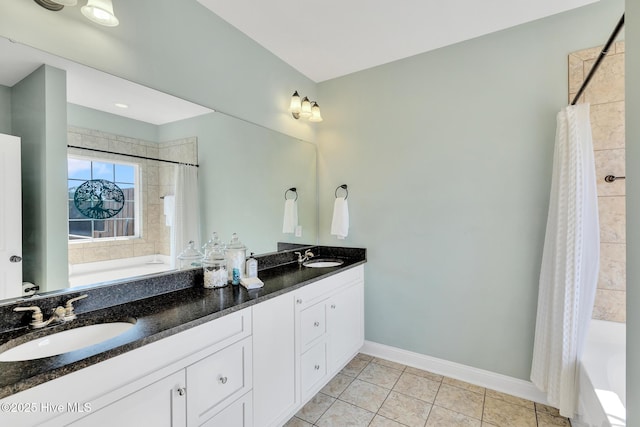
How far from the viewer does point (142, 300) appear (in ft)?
4.79

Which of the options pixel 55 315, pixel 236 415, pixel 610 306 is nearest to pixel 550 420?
pixel 610 306

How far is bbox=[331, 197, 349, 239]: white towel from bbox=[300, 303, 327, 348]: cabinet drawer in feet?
2.63

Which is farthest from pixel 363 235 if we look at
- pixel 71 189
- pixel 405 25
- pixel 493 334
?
pixel 71 189

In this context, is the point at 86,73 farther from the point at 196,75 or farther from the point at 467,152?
the point at 467,152

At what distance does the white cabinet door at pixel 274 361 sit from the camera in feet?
4.95

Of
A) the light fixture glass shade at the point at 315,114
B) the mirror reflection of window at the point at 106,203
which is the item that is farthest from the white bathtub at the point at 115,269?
the light fixture glass shade at the point at 315,114

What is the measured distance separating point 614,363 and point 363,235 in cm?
178

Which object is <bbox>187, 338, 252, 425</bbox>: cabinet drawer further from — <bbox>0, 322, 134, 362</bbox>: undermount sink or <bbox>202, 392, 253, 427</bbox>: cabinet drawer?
<bbox>0, 322, 134, 362</bbox>: undermount sink

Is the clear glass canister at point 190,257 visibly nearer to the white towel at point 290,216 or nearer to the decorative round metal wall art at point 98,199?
the decorative round metal wall art at point 98,199

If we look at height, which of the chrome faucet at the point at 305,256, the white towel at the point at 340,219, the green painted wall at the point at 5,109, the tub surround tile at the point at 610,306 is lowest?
the tub surround tile at the point at 610,306

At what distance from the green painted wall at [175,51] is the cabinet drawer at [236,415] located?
1.69m

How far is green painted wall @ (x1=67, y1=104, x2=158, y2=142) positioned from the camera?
4.33 ft

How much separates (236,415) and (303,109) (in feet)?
7.38

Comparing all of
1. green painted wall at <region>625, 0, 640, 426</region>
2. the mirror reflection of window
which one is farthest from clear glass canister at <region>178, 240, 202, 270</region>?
green painted wall at <region>625, 0, 640, 426</region>
